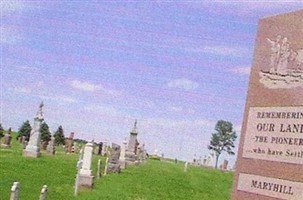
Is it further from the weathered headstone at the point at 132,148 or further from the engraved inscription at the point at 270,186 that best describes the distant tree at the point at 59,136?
the engraved inscription at the point at 270,186

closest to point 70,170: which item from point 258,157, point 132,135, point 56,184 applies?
point 56,184

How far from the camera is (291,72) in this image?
8.60 metres

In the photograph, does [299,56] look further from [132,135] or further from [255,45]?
[132,135]

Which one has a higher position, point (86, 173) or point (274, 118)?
point (274, 118)

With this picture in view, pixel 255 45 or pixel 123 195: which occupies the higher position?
pixel 255 45

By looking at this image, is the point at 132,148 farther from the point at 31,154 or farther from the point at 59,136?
the point at 59,136

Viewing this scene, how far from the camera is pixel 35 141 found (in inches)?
1278

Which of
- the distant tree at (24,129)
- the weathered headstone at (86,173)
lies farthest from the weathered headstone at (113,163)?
the distant tree at (24,129)

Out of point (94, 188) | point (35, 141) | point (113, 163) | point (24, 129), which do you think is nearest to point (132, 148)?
point (35, 141)

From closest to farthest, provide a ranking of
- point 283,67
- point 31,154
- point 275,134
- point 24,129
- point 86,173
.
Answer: point 275,134 < point 283,67 < point 86,173 < point 31,154 < point 24,129

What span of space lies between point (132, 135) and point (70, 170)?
15398 mm

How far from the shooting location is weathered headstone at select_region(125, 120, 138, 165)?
125 ft

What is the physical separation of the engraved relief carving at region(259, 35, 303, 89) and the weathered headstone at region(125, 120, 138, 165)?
2826 centimetres

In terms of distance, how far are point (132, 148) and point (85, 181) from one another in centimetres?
1849
